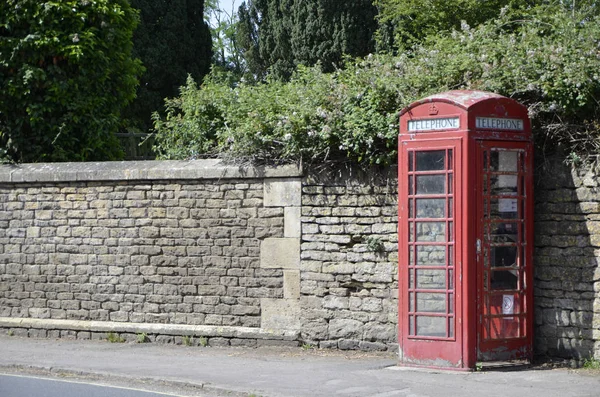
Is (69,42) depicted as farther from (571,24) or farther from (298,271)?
(571,24)

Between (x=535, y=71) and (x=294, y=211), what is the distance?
324 cm

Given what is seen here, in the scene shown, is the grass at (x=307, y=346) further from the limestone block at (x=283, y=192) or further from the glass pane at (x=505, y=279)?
the glass pane at (x=505, y=279)

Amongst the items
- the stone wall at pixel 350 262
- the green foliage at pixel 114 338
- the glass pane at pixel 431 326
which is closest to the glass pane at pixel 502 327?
the glass pane at pixel 431 326

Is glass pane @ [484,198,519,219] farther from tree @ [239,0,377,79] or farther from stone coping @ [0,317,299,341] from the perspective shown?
tree @ [239,0,377,79]

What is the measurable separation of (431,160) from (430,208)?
0.48m

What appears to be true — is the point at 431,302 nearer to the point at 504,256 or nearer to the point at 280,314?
the point at 504,256

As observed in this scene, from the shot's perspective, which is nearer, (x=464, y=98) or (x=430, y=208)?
(x=464, y=98)

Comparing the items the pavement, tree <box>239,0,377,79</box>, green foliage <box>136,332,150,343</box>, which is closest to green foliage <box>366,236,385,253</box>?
the pavement

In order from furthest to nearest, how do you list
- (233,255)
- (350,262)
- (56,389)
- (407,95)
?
(233,255) → (350,262) → (407,95) → (56,389)

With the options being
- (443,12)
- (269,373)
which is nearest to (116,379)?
(269,373)

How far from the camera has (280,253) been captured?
10.6 m

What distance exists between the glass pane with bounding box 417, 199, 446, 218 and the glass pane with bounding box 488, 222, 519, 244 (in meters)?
0.53

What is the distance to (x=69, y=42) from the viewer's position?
14070mm

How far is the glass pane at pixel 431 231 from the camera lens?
28.4 ft
